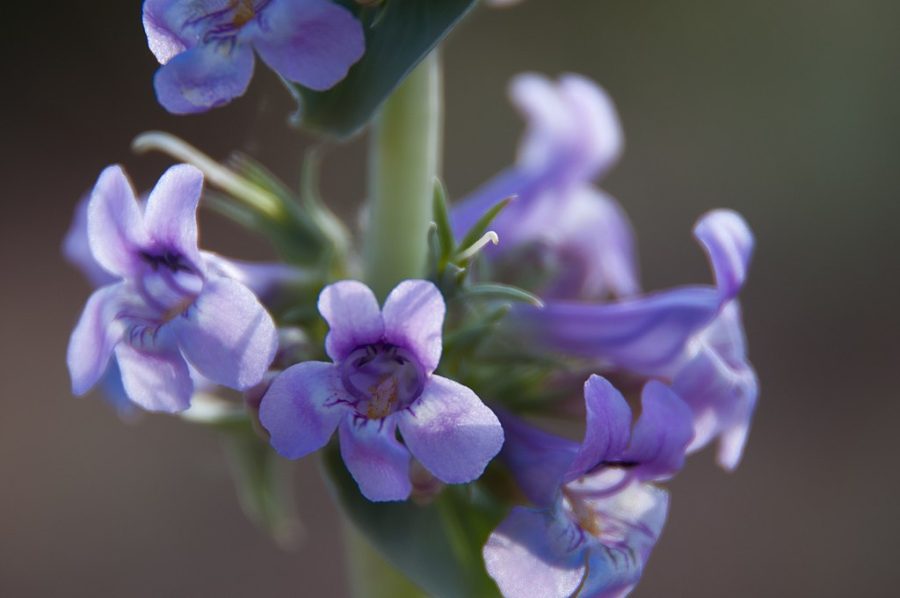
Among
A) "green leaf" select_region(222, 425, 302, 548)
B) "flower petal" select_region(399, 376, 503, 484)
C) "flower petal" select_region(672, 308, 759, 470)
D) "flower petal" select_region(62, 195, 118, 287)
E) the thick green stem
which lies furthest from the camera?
"flower petal" select_region(62, 195, 118, 287)

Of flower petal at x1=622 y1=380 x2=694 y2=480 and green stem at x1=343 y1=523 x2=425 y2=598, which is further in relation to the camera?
green stem at x1=343 y1=523 x2=425 y2=598

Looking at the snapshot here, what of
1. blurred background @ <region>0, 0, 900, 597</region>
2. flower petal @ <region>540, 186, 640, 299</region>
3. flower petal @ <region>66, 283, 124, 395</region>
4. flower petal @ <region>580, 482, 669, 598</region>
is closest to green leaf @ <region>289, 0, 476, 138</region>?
flower petal @ <region>66, 283, 124, 395</region>

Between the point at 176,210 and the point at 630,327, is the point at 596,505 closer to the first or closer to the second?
the point at 630,327

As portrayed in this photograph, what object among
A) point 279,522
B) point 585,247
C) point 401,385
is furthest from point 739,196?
point 401,385

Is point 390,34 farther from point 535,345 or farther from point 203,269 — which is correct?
point 535,345

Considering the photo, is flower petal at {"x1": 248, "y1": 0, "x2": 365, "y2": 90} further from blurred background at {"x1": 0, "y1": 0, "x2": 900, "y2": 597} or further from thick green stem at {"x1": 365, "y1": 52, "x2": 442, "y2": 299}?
blurred background at {"x1": 0, "y1": 0, "x2": 900, "y2": 597}

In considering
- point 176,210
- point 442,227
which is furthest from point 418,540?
point 176,210

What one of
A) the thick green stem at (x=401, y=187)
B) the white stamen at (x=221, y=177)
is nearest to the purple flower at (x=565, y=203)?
the thick green stem at (x=401, y=187)

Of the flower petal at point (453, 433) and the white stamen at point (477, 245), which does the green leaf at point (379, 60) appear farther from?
the flower petal at point (453, 433)
